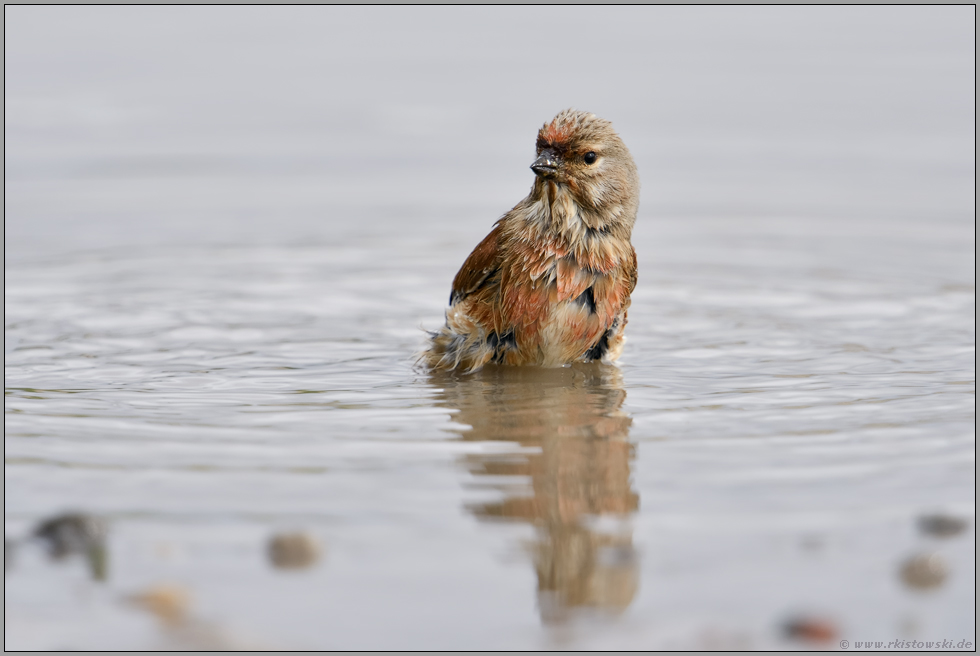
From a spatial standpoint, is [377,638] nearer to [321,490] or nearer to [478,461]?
[321,490]

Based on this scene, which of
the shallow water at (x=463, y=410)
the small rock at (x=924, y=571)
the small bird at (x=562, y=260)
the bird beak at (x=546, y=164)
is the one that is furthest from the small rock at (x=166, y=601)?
the bird beak at (x=546, y=164)

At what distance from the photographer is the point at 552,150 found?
5758 millimetres

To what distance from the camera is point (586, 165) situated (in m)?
5.79

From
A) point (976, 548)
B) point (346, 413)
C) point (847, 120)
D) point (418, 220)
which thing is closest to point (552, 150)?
point (346, 413)

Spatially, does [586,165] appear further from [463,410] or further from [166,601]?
[166,601]

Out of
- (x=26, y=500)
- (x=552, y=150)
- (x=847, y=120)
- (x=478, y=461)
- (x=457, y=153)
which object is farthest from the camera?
(x=847, y=120)

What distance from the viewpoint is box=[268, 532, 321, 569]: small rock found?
350 cm

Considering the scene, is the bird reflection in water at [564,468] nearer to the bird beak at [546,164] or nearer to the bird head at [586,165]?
Result: the bird head at [586,165]

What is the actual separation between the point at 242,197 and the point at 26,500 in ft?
22.0

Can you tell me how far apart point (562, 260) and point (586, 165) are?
473 mm

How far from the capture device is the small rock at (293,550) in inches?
138

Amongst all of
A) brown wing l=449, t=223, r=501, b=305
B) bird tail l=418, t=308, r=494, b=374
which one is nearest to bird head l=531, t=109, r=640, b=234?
brown wing l=449, t=223, r=501, b=305

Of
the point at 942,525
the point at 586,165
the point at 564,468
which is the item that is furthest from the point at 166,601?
the point at 586,165

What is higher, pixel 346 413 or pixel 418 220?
pixel 418 220
